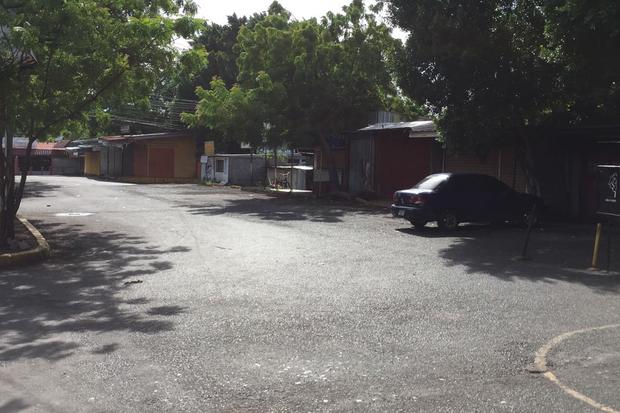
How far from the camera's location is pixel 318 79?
28.8 meters

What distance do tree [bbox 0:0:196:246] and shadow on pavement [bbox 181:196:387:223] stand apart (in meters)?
6.94

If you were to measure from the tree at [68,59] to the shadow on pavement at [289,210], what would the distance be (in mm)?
6937

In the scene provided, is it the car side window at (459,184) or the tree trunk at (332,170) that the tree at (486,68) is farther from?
the tree trunk at (332,170)

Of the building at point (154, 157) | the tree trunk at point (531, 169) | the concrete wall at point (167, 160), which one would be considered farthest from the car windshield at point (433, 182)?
the concrete wall at point (167, 160)

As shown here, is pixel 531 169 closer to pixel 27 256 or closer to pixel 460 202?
pixel 460 202

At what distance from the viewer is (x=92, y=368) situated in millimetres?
5555

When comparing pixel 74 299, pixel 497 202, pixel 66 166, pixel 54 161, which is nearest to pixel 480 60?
pixel 497 202

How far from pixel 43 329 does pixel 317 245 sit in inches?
298

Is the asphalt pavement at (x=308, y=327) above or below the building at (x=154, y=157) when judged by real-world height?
below

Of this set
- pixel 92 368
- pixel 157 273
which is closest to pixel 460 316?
pixel 92 368

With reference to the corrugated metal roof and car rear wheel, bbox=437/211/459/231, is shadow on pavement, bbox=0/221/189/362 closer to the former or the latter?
car rear wheel, bbox=437/211/459/231

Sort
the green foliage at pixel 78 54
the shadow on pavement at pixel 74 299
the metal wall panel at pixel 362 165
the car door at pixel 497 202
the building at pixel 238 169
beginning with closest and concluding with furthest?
1. the shadow on pavement at pixel 74 299
2. the green foliage at pixel 78 54
3. the car door at pixel 497 202
4. the metal wall panel at pixel 362 165
5. the building at pixel 238 169

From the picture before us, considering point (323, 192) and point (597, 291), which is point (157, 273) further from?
point (323, 192)

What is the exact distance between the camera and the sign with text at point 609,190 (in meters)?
10.4
